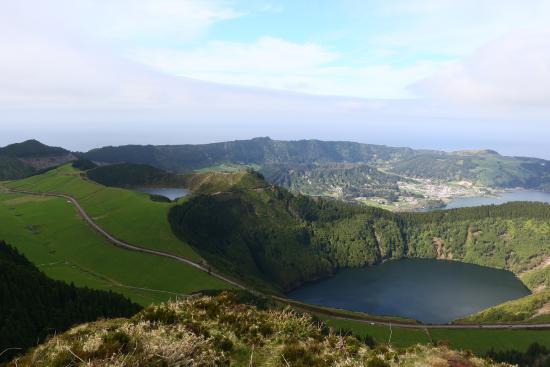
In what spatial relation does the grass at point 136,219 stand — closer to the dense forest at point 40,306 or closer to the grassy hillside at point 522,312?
the dense forest at point 40,306

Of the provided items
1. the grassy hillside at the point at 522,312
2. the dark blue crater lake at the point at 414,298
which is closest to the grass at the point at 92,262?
the dark blue crater lake at the point at 414,298

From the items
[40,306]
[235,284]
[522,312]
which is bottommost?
[522,312]

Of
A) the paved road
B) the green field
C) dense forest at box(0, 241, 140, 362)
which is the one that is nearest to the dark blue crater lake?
the paved road

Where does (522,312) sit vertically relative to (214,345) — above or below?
below

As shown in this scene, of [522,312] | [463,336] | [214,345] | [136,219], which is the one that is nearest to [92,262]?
[136,219]

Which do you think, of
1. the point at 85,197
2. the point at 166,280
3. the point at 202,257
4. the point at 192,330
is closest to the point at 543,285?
the point at 202,257

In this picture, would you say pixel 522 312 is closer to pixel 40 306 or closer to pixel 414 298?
pixel 414 298
